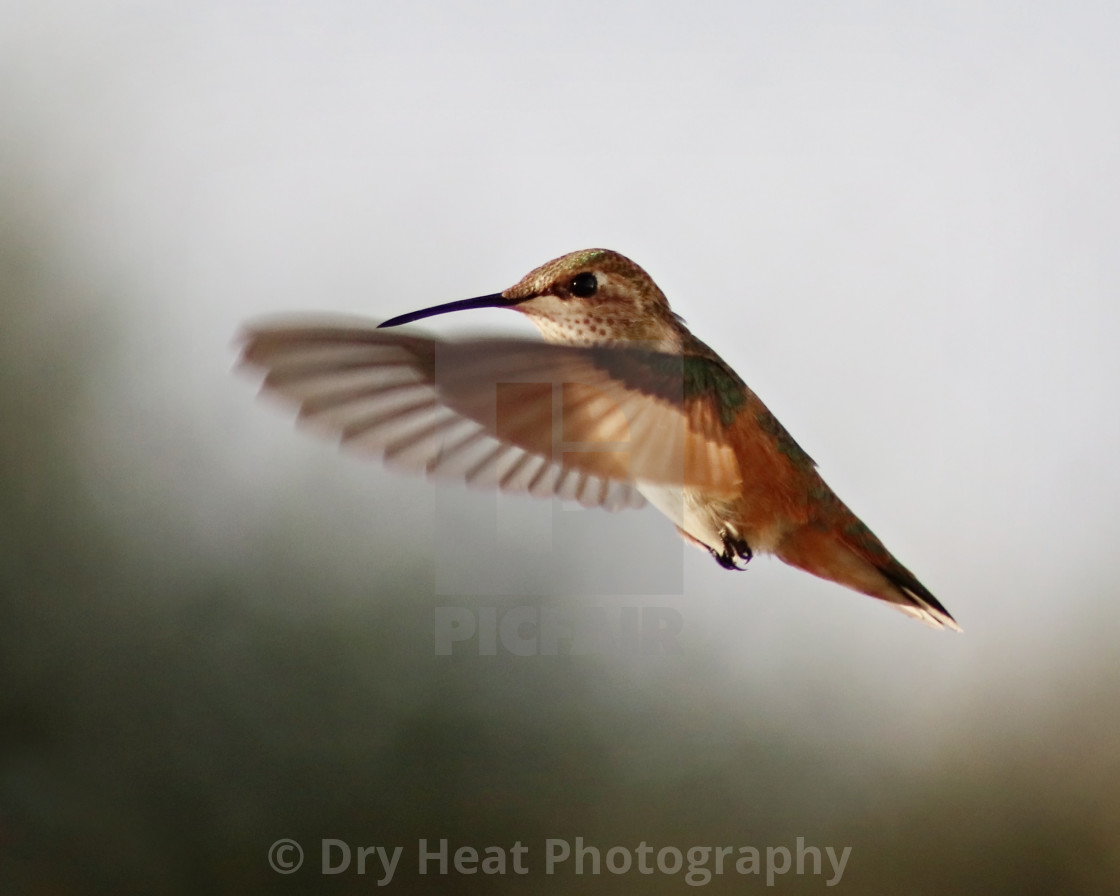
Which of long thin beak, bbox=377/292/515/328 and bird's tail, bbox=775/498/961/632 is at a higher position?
long thin beak, bbox=377/292/515/328

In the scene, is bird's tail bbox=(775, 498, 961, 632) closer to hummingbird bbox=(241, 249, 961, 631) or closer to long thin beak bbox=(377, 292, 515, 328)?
hummingbird bbox=(241, 249, 961, 631)

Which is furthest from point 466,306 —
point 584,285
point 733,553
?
point 733,553

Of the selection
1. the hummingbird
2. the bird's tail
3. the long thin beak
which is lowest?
the bird's tail

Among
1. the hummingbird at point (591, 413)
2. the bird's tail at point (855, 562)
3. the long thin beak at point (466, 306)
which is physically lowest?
the bird's tail at point (855, 562)

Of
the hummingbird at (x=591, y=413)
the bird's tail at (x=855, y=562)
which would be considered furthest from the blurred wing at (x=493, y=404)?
the bird's tail at (x=855, y=562)

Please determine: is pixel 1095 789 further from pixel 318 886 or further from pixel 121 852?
pixel 121 852

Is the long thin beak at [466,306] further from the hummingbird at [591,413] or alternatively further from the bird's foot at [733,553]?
the bird's foot at [733,553]

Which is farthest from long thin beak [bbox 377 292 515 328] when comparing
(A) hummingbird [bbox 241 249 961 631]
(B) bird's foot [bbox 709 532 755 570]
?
(B) bird's foot [bbox 709 532 755 570]

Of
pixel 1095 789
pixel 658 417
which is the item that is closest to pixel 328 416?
pixel 658 417

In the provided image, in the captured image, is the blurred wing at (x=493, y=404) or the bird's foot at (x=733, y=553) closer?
the blurred wing at (x=493, y=404)
